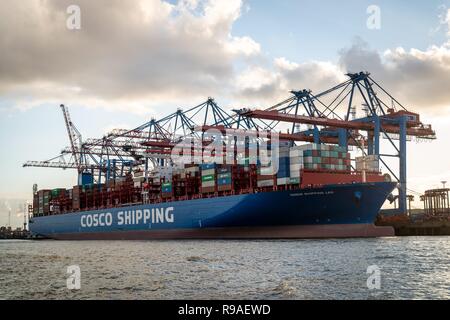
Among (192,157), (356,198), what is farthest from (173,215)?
(356,198)

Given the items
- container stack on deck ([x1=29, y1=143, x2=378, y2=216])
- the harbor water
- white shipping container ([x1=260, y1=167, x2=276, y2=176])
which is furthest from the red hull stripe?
the harbor water

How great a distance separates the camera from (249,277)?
26688 mm

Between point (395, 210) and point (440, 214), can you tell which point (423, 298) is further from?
point (440, 214)

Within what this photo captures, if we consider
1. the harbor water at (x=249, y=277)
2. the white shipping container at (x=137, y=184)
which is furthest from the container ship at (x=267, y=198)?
the harbor water at (x=249, y=277)

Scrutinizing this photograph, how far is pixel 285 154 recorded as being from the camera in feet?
186

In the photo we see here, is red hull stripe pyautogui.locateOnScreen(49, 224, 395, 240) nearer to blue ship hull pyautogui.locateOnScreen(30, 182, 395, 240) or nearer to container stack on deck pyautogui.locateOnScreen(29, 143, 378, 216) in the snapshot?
blue ship hull pyautogui.locateOnScreen(30, 182, 395, 240)

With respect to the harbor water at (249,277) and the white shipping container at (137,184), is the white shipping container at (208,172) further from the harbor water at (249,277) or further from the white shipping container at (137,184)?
the harbor water at (249,277)

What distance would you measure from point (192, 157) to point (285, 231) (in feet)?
83.1

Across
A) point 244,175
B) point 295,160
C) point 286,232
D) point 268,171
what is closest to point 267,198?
point 268,171

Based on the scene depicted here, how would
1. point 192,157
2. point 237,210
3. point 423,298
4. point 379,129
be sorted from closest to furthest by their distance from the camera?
point 423,298 → point 237,210 → point 379,129 → point 192,157

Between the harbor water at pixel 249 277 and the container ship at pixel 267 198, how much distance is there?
1572 centimetres

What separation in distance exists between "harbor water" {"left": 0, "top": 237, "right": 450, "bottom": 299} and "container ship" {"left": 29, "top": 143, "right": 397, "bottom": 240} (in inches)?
619

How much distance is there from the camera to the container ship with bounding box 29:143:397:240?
179 feet

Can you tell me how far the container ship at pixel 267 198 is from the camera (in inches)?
2151
